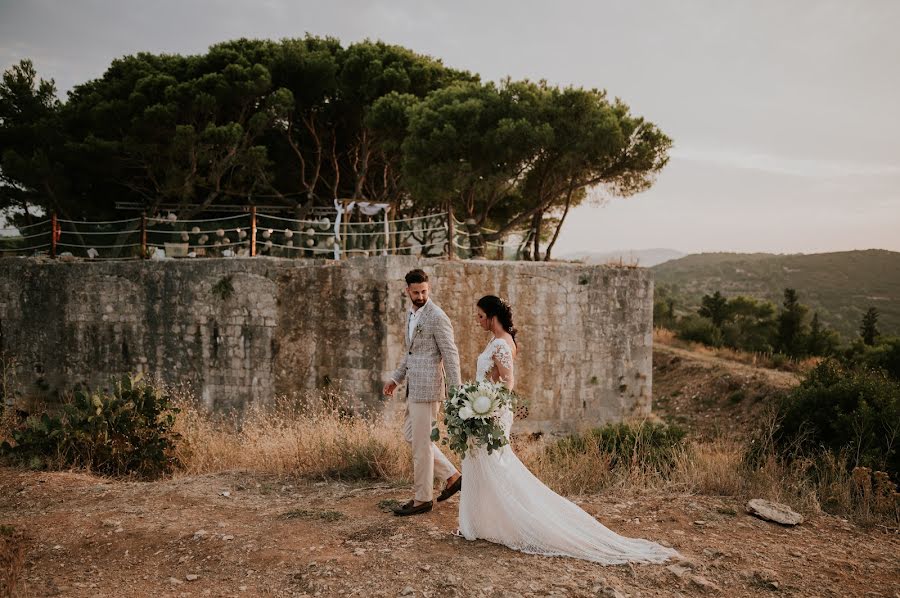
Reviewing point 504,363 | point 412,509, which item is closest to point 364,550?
point 412,509

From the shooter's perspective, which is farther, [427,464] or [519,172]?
[519,172]

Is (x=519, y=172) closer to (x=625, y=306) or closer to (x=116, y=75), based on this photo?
(x=625, y=306)

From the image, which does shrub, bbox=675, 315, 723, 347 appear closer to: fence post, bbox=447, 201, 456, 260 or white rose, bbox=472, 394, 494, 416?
fence post, bbox=447, 201, 456, 260

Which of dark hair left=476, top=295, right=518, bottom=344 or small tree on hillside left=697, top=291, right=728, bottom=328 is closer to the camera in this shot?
dark hair left=476, top=295, right=518, bottom=344

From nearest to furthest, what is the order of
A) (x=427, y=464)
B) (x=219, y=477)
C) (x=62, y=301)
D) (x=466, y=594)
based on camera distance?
(x=466, y=594) → (x=427, y=464) → (x=219, y=477) → (x=62, y=301)

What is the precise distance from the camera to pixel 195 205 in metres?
17.5

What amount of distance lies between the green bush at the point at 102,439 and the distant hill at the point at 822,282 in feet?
132

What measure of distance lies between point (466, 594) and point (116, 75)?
20188mm

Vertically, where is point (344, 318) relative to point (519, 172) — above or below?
below

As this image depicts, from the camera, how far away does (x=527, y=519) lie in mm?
3910

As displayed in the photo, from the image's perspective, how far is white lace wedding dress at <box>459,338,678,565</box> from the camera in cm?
386

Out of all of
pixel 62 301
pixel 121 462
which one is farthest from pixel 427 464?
pixel 62 301

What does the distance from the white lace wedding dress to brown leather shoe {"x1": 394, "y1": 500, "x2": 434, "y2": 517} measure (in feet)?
2.04

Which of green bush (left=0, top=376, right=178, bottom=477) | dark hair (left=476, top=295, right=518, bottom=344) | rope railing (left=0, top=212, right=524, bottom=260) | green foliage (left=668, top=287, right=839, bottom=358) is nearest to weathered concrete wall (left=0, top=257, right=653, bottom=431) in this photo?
rope railing (left=0, top=212, right=524, bottom=260)
